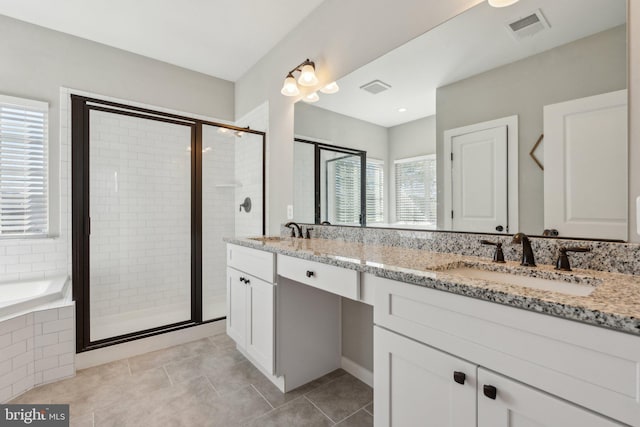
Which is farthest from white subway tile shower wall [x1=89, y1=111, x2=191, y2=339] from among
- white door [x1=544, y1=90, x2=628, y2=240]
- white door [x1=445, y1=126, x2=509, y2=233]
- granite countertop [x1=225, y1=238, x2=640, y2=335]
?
white door [x1=544, y1=90, x2=628, y2=240]

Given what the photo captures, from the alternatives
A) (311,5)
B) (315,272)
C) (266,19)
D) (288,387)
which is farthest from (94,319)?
(311,5)

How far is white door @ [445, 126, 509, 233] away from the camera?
1.29 m

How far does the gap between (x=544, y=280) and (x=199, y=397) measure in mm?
1871

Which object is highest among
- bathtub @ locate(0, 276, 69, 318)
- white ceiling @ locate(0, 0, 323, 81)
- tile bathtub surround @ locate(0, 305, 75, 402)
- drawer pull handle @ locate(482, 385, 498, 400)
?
white ceiling @ locate(0, 0, 323, 81)

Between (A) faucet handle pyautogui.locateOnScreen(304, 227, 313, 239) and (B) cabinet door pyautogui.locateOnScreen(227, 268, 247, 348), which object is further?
(A) faucet handle pyautogui.locateOnScreen(304, 227, 313, 239)

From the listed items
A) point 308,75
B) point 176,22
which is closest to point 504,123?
point 308,75

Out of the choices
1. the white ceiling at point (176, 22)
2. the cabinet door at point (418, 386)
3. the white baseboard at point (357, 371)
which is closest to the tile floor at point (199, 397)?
the white baseboard at point (357, 371)

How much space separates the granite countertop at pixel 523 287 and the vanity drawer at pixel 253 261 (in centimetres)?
43

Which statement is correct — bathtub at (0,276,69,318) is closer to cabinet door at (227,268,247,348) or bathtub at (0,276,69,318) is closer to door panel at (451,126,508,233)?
cabinet door at (227,268,247,348)

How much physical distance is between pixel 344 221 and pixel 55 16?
109 inches

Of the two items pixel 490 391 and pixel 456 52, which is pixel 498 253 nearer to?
pixel 490 391

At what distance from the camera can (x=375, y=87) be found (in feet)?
6.09

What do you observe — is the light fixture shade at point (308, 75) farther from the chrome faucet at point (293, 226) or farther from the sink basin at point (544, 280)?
the sink basin at point (544, 280)

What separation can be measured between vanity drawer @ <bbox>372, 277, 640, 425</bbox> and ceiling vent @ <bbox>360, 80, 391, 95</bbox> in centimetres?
130
